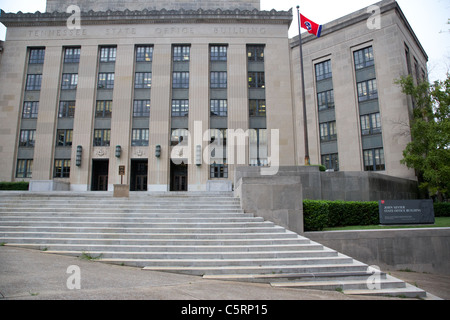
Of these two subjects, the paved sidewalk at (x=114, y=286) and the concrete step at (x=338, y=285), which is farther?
the concrete step at (x=338, y=285)

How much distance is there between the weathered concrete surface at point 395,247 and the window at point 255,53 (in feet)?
79.3

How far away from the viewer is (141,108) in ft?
98.1

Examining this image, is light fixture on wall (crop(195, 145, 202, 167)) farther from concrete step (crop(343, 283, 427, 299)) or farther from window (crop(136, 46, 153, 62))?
concrete step (crop(343, 283, 427, 299))

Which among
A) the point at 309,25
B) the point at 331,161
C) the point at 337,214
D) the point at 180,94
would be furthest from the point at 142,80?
the point at 337,214

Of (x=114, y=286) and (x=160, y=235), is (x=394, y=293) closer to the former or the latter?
(x=114, y=286)

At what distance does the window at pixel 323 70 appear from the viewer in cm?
3128

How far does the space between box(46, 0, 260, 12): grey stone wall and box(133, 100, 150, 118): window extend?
479 inches

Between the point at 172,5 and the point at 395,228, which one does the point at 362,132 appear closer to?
the point at 395,228

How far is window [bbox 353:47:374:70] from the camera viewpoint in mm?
28641

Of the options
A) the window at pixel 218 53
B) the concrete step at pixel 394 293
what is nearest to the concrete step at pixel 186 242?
the concrete step at pixel 394 293

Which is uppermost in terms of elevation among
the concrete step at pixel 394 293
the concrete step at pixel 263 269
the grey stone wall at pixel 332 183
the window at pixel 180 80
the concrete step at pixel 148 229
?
the window at pixel 180 80

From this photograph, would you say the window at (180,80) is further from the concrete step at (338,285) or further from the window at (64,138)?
the concrete step at (338,285)

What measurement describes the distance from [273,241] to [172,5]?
1280 inches
